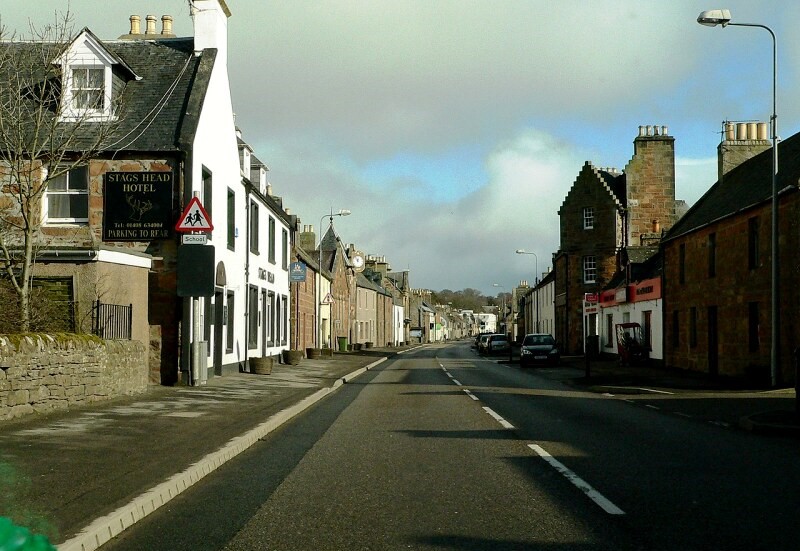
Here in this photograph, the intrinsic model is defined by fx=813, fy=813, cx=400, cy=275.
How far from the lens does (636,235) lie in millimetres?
52438

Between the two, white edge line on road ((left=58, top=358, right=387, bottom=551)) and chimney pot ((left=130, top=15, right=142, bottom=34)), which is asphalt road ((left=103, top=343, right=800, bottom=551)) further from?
chimney pot ((left=130, top=15, right=142, bottom=34))

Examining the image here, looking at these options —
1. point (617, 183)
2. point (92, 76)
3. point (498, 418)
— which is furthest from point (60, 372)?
point (617, 183)

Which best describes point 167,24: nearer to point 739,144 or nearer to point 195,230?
point 195,230

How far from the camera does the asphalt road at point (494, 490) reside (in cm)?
623

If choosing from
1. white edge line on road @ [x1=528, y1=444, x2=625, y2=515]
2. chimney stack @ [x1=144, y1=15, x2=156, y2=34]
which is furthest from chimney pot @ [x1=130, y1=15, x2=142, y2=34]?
white edge line on road @ [x1=528, y1=444, x2=625, y2=515]

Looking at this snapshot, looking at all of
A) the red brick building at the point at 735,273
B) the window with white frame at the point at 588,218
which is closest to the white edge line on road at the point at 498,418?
the red brick building at the point at 735,273

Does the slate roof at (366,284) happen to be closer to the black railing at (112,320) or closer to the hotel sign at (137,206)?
the hotel sign at (137,206)

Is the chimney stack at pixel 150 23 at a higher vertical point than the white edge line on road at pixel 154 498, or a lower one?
higher

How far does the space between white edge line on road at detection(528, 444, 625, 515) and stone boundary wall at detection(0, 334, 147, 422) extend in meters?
8.11

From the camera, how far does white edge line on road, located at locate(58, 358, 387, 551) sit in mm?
5930

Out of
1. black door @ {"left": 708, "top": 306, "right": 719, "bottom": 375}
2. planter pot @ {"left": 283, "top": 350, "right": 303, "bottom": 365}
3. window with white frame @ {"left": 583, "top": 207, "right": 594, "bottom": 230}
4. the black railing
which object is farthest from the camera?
window with white frame @ {"left": 583, "top": 207, "right": 594, "bottom": 230}

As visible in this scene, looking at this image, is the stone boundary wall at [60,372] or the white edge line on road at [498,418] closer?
the stone boundary wall at [60,372]

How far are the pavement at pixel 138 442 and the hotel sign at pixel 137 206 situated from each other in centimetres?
433

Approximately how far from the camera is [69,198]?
22.3m
